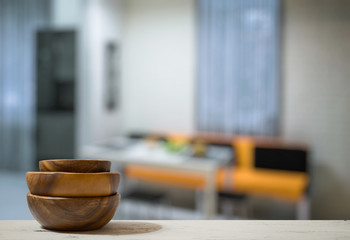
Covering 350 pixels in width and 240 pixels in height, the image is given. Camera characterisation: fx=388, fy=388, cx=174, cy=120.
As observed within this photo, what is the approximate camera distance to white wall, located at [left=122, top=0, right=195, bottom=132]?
5.10 metres

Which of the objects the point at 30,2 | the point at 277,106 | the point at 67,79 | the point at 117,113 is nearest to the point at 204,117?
the point at 277,106

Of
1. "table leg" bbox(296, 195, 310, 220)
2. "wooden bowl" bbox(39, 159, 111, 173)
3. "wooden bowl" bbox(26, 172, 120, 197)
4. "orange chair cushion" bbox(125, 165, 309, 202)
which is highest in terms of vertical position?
"wooden bowl" bbox(39, 159, 111, 173)

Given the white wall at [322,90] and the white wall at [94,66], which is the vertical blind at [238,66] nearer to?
the white wall at [322,90]


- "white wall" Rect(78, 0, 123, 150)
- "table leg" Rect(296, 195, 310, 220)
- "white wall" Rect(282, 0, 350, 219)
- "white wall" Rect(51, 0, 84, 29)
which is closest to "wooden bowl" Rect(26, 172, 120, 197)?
"table leg" Rect(296, 195, 310, 220)

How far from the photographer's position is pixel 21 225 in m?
0.76

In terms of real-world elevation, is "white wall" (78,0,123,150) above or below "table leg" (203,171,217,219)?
above

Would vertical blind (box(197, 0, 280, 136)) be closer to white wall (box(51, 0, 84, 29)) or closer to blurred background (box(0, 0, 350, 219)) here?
blurred background (box(0, 0, 350, 219))

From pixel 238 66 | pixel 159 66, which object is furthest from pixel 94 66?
pixel 238 66

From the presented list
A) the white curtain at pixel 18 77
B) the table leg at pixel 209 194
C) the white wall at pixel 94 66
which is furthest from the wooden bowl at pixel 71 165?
the white wall at pixel 94 66

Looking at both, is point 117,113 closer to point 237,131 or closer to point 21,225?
point 237,131

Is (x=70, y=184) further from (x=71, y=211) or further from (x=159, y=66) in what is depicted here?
(x=159, y=66)

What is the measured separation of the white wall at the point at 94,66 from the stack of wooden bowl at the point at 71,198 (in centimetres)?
437

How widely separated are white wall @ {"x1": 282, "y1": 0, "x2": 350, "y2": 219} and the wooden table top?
3.84 metres

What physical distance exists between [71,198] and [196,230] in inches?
9.4
